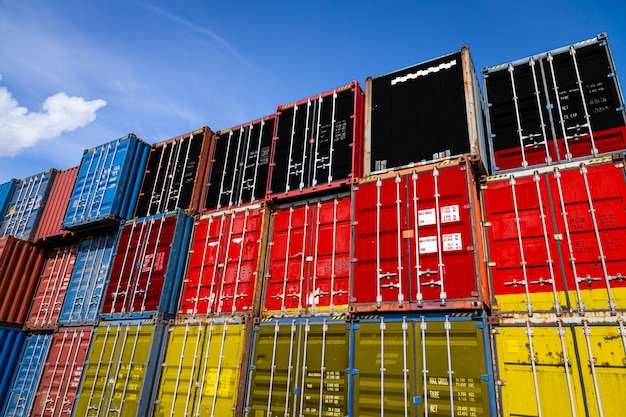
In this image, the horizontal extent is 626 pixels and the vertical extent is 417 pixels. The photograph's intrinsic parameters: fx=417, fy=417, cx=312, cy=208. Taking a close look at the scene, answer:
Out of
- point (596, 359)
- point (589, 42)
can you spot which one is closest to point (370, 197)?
point (596, 359)

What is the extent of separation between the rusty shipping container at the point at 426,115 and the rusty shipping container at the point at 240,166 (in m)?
3.79

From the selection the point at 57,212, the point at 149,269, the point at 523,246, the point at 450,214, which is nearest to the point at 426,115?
the point at 450,214

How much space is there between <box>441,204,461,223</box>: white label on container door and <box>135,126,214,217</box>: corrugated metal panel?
8623 millimetres

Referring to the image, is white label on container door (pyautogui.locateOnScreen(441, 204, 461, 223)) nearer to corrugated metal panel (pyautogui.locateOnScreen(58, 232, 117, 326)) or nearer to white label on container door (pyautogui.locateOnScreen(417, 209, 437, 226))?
white label on container door (pyautogui.locateOnScreen(417, 209, 437, 226))

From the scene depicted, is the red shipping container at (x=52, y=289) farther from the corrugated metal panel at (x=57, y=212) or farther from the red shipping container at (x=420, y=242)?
the red shipping container at (x=420, y=242)

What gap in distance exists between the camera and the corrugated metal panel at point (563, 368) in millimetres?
7102

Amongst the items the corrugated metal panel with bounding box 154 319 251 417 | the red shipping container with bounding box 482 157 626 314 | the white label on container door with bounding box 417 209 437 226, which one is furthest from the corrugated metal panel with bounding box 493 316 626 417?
the corrugated metal panel with bounding box 154 319 251 417

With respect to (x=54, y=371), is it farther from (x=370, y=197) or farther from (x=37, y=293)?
(x=370, y=197)

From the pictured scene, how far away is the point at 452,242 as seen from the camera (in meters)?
9.20

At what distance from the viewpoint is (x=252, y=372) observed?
1054cm

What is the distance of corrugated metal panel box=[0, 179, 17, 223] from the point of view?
20.4 meters

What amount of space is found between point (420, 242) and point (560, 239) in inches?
110

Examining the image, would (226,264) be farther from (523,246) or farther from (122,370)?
(523,246)

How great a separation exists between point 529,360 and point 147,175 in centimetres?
1446
